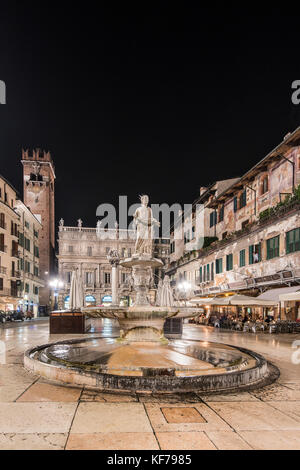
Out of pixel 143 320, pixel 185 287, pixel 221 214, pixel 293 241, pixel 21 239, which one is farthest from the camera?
pixel 21 239

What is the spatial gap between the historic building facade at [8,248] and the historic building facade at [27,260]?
1.46 meters

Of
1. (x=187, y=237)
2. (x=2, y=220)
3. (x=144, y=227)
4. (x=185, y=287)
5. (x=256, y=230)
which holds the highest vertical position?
(x=2, y=220)

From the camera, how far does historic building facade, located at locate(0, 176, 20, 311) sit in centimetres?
3725

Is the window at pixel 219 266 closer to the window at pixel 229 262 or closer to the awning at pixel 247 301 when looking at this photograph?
the window at pixel 229 262

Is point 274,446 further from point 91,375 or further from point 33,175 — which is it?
point 33,175

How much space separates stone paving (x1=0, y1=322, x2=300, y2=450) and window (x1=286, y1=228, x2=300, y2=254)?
13488 millimetres

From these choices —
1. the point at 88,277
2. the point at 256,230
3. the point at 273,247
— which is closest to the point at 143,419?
the point at 273,247

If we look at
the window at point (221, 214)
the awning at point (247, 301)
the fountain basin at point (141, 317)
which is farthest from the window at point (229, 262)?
the fountain basin at point (141, 317)

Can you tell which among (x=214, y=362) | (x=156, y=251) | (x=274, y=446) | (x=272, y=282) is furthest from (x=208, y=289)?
(x=156, y=251)

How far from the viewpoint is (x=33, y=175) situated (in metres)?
67.1

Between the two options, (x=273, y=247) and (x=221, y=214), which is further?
(x=221, y=214)

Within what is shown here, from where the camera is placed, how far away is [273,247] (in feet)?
70.5

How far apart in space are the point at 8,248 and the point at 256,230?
27.8m

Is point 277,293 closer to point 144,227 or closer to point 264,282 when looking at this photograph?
point 264,282
